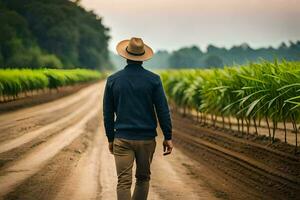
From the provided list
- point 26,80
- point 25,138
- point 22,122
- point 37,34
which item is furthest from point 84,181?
point 37,34

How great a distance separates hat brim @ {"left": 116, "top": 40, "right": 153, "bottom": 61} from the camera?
19.8 ft

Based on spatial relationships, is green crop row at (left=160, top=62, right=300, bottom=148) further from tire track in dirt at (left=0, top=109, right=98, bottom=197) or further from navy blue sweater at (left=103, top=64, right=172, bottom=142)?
tire track in dirt at (left=0, top=109, right=98, bottom=197)

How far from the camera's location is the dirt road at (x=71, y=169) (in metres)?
8.66

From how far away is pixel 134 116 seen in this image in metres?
5.93

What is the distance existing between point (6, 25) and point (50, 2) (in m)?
15.6

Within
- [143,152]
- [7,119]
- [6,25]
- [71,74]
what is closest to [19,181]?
[143,152]

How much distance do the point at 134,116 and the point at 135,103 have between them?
0.15 metres

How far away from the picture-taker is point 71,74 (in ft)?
198

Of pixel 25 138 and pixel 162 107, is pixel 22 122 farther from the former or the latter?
pixel 162 107

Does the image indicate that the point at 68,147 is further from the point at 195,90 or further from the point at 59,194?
the point at 195,90

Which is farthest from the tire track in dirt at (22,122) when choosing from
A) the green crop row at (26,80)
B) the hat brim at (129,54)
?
the hat brim at (129,54)

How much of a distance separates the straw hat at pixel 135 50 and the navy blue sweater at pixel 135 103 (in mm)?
106

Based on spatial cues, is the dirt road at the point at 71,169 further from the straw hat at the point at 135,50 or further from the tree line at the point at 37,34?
the tree line at the point at 37,34

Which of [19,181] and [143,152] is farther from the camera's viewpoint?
[19,181]
